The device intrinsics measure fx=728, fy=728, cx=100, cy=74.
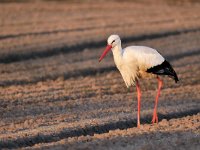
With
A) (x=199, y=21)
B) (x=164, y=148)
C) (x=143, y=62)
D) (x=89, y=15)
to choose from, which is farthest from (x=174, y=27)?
(x=164, y=148)

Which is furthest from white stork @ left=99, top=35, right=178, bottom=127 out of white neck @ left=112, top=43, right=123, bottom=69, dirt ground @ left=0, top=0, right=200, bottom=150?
dirt ground @ left=0, top=0, right=200, bottom=150

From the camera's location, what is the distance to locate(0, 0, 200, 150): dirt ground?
10.8 metres

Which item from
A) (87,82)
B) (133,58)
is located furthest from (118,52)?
(87,82)

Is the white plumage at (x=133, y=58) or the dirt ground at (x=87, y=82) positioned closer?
the dirt ground at (x=87, y=82)

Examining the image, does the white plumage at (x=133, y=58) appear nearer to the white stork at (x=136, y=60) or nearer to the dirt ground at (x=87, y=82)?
the white stork at (x=136, y=60)

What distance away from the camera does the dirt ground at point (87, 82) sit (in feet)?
35.6

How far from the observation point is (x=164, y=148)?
993 centimetres

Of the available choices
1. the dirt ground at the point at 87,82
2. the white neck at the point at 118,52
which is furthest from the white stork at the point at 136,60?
the dirt ground at the point at 87,82

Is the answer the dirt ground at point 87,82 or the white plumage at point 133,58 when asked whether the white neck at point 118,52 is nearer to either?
the white plumage at point 133,58

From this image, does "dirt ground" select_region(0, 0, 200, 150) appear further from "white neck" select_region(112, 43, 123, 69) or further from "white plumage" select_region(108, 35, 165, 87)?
"white neck" select_region(112, 43, 123, 69)

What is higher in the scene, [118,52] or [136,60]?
[118,52]

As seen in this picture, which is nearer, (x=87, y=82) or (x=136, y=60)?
(x=136, y=60)

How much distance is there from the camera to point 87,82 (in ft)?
57.7

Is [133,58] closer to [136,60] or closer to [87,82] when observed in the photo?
[136,60]
